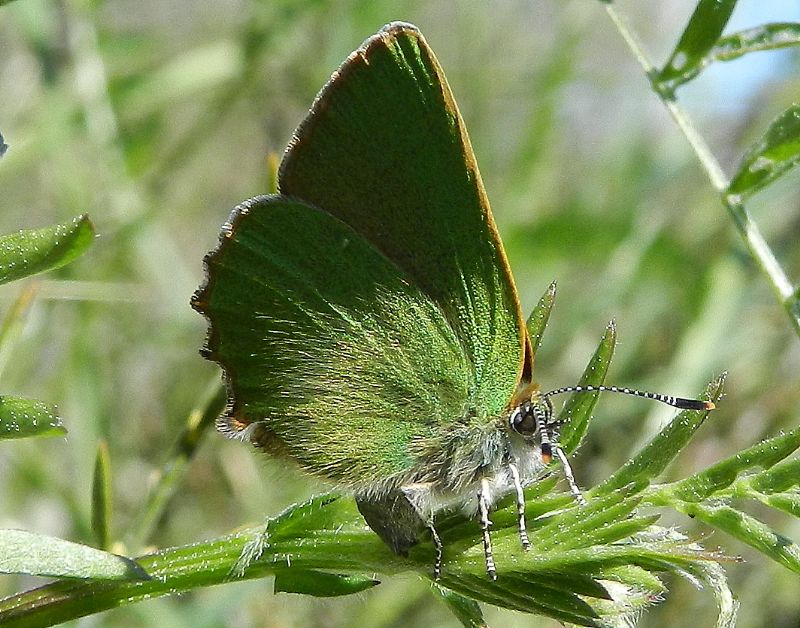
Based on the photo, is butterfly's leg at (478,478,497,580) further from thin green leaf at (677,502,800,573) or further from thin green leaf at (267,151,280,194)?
thin green leaf at (267,151,280,194)

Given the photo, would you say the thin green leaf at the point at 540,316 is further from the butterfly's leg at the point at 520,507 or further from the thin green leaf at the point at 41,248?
the thin green leaf at the point at 41,248

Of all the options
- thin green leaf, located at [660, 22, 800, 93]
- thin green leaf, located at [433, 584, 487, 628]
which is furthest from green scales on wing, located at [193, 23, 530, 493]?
thin green leaf, located at [660, 22, 800, 93]

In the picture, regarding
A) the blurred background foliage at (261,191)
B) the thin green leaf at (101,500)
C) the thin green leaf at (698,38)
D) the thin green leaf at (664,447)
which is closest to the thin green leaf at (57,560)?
the thin green leaf at (101,500)

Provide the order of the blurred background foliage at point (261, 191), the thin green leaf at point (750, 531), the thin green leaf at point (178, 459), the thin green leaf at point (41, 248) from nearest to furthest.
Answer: the thin green leaf at point (41, 248), the thin green leaf at point (750, 531), the thin green leaf at point (178, 459), the blurred background foliage at point (261, 191)

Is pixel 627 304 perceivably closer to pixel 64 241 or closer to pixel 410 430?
pixel 410 430

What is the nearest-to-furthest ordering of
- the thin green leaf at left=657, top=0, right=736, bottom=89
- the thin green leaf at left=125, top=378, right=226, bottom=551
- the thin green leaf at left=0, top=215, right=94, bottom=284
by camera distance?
1. the thin green leaf at left=0, top=215, right=94, bottom=284
2. the thin green leaf at left=657, top=0, right=736, bottom=89
3. the thin green leaf at left=125, top=378, right=226, bottom=551

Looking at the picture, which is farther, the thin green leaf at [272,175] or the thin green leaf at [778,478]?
the thin green leaf at [272,175]
